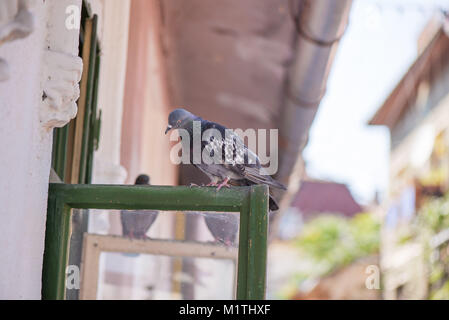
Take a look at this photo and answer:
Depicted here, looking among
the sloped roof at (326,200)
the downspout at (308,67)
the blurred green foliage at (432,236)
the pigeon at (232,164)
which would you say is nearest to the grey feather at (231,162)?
the pigeon at (232,164)

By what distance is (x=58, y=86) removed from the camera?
234 centimetres

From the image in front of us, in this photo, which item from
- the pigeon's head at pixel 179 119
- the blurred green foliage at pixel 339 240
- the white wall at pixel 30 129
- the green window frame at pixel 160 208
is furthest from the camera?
the blurred green foliage at pixel 339 240

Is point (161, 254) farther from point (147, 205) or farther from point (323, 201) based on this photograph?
point (323, 201)

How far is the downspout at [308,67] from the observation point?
16.4ft

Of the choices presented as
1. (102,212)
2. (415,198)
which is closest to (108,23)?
(102,212)

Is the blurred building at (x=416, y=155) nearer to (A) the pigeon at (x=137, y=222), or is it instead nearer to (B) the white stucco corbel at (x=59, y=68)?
(A) the pigeon at (x=137, y=222)

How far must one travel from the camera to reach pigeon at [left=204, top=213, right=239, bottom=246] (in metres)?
2.54

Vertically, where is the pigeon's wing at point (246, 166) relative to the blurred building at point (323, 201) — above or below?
below

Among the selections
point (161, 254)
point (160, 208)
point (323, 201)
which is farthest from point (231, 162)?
point (323, 201)

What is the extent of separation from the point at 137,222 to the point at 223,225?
1.60 ft

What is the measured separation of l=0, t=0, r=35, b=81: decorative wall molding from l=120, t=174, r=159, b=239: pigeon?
100cm

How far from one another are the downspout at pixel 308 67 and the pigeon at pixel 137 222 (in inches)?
81.2

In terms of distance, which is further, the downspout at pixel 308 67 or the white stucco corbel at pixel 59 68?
the downspout at pixel 308 67

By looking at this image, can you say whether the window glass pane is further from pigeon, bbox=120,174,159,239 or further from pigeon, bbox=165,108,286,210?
pigeon, bbox=165,108,286,210
